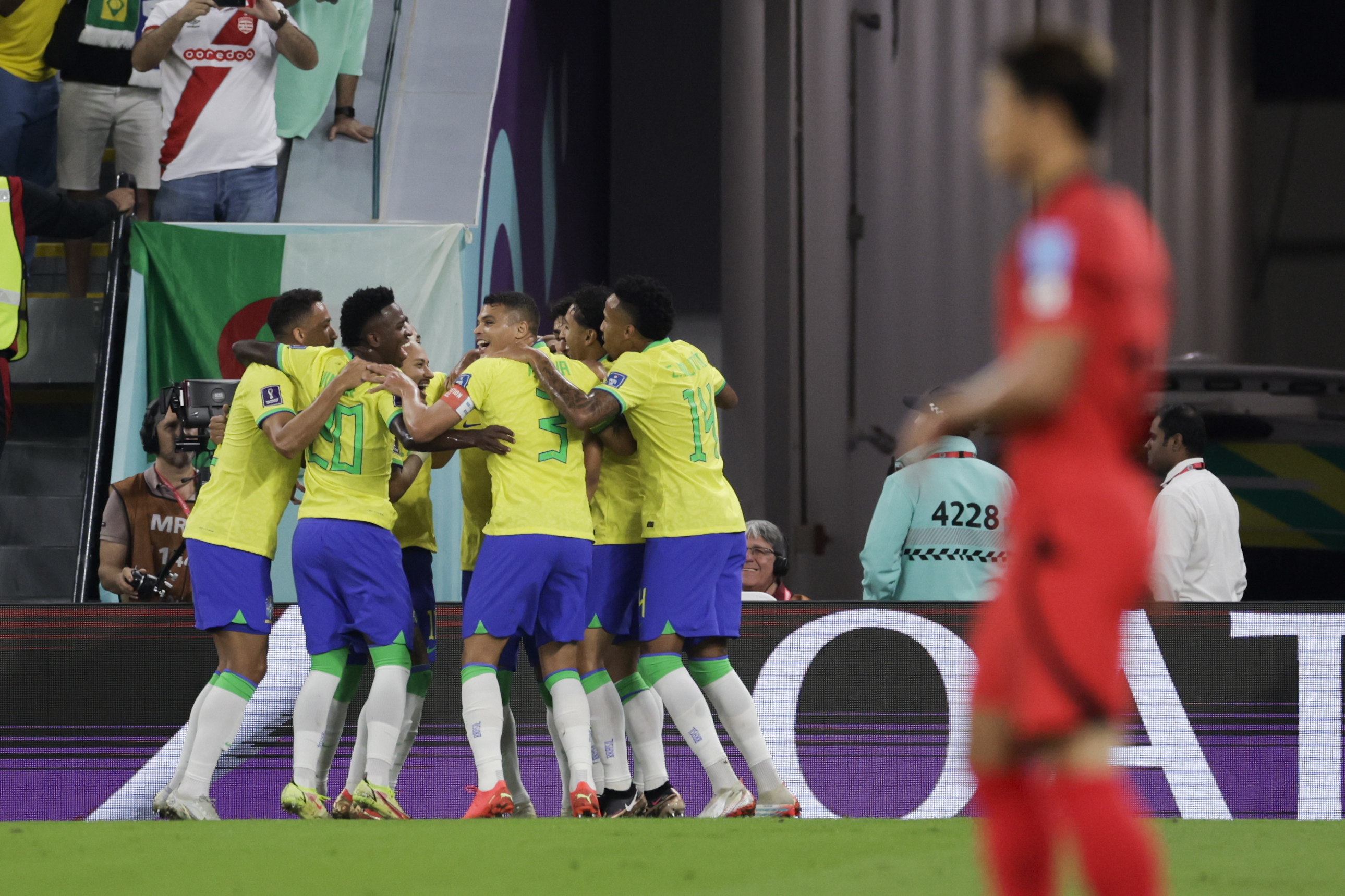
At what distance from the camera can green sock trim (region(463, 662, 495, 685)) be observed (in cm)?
575

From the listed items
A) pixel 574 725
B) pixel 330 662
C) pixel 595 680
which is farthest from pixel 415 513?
pixel 574 725

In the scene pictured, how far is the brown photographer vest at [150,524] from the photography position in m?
7.32

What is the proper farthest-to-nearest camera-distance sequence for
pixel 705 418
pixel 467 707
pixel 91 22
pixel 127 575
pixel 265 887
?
pixel 91 22 < pixel 127 575 < pixel 705 418 < pixel 467 707 < pixel 265 887

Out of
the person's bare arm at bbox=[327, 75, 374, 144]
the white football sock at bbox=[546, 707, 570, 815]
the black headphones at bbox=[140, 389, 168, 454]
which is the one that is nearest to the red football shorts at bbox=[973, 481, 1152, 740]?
the white football sock at bbox=[546, 707, 570, 815]

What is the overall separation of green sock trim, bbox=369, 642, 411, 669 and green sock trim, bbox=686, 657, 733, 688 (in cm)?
112

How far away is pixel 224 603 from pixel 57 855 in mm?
1510

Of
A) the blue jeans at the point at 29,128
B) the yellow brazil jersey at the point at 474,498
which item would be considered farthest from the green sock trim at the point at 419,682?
the blue jeans at the point at 29,128

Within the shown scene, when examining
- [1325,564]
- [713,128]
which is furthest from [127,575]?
[1325,564]

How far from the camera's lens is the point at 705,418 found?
6180 millimetres

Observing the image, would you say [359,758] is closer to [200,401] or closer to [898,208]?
[200,401]

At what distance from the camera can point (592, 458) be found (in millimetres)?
6242

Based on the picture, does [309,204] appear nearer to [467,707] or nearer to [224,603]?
[224,603]

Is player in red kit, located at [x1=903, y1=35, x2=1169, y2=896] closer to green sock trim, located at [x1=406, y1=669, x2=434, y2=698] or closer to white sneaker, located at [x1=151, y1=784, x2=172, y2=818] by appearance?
green sock trim, located at [x1=406, y1=669, x2=434, y2=698]

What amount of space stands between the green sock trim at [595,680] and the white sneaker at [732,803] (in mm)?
662
